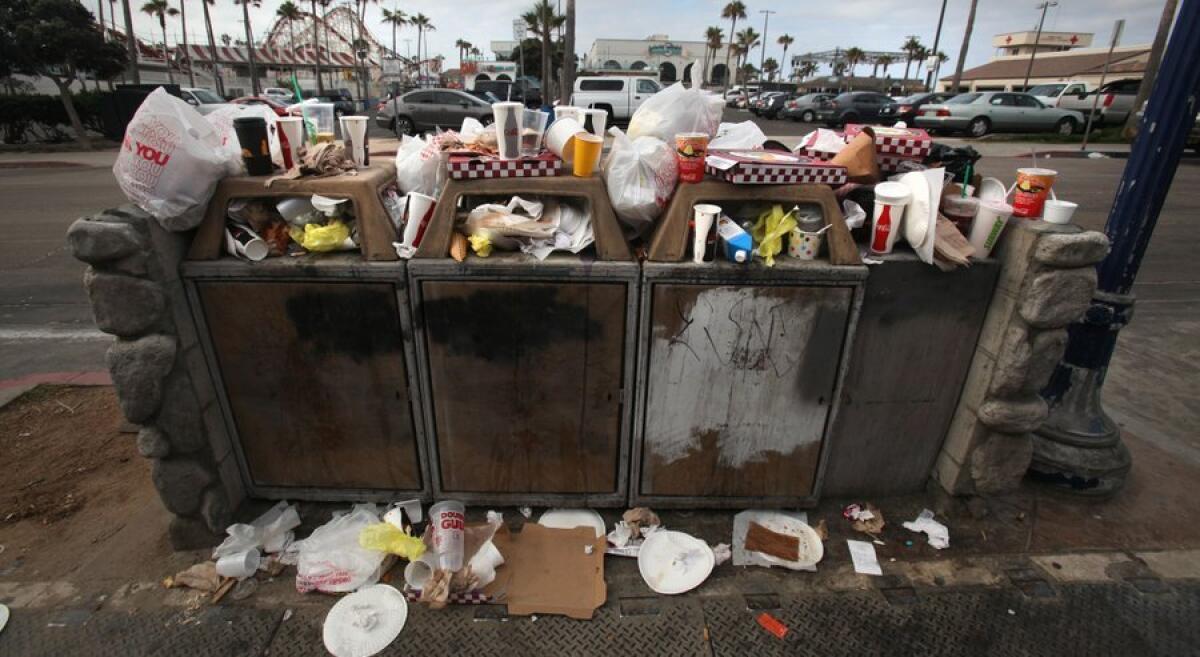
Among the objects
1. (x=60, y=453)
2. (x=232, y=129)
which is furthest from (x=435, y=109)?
(x=232, y=129)

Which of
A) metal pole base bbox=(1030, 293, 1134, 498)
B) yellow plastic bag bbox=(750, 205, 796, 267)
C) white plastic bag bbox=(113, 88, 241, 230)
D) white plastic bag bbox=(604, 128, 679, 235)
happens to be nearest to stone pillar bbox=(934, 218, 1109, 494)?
metal pole base bbox=(1030, 293, 1134, 498)

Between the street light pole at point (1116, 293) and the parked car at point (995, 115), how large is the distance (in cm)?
1748

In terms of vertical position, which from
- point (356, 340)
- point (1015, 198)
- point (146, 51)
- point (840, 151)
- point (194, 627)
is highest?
point (146, 51)

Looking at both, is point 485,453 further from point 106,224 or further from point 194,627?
point 106,224

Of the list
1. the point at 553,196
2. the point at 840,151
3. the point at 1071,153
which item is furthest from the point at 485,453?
the point at 1071,153

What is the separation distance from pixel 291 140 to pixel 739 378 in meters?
2.36

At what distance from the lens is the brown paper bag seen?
8.88ft

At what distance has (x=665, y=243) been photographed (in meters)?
2.50

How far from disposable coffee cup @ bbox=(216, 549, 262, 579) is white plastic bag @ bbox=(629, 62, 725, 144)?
8.82 feet

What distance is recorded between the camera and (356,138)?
2.93m

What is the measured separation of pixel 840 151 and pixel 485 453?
2.28 meters

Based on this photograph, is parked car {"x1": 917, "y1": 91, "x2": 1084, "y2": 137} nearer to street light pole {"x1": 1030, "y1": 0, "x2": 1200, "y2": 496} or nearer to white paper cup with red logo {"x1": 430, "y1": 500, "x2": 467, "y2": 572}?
street light pole {"x1": 1030, "y1": 0, "x2": 1200, "y2": 496}

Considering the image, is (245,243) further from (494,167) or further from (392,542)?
(392,542)

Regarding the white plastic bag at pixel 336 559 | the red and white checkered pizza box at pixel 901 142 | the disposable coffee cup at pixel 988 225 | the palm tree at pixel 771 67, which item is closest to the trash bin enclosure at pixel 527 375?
the white plastic bag at pixel 336 559
